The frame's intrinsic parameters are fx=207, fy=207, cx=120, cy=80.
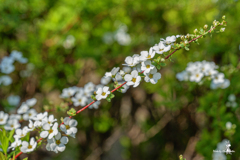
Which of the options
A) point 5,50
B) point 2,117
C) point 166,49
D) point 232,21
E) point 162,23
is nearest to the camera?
point 166,49

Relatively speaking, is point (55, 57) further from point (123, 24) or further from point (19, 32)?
point (123, 24)

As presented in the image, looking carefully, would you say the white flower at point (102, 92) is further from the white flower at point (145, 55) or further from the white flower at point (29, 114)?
the white flower at point (29, 114)

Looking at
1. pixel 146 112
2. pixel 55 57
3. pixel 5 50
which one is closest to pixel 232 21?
pixel 146 112

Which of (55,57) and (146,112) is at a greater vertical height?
(55,57)

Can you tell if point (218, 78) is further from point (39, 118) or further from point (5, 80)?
point (5, 80)

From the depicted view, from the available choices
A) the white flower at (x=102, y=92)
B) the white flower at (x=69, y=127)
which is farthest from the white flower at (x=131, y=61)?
the white flower at (x=69, y=127)

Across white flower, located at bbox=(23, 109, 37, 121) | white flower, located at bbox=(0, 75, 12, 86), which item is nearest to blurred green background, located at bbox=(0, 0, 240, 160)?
white flower, located at bbox=(0, 75, 12, 86)

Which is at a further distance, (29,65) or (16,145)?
(29,65)

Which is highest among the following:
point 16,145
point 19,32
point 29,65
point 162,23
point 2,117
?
point 162,23
